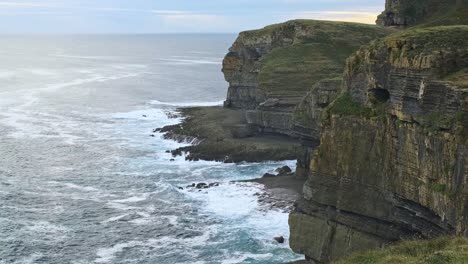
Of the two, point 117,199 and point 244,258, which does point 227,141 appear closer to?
point 117,199

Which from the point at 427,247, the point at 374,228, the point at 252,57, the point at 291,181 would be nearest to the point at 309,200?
the point at 374,228

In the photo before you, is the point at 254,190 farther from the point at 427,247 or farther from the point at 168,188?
the point at 427,247

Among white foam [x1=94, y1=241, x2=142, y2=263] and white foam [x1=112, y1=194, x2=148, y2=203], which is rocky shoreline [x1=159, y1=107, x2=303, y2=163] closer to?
white foam [x1=112, y1=194, x2=148, y2=203]

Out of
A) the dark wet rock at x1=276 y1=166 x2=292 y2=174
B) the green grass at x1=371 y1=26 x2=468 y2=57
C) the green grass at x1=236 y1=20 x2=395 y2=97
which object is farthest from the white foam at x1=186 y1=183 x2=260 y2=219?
the green grass at x1=371 y1=26 x2=468 y2=57

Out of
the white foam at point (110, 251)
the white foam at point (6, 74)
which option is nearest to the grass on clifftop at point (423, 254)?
the white foam at point (110, 251)

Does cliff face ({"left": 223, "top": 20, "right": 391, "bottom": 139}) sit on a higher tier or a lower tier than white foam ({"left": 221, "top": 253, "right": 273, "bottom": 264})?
higher

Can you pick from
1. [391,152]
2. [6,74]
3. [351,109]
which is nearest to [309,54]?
[351,109]
